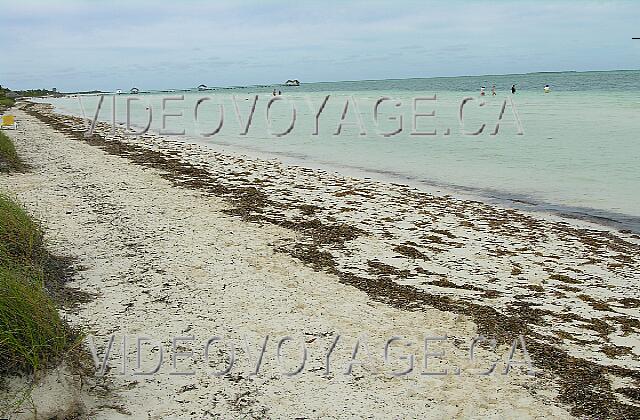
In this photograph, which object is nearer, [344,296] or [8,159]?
[344,296]

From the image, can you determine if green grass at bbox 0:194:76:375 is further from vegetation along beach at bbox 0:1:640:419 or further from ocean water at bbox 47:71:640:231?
ocean water at bbox 47:71:640:231

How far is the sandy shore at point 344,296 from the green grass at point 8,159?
3.81 feet

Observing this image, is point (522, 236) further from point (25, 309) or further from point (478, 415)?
point (25, 309)

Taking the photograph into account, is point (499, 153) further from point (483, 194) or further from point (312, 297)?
point (312, 297)

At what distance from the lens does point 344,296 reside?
17.8 feet

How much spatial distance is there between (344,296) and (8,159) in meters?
9.42

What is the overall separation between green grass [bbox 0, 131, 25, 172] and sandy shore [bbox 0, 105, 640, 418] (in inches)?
45.7

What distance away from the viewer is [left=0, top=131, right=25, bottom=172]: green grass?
11.3m

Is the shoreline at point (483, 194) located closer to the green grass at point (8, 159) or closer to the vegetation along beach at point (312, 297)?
the vegetation along beach at point (312, 297)

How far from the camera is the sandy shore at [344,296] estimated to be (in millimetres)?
3715

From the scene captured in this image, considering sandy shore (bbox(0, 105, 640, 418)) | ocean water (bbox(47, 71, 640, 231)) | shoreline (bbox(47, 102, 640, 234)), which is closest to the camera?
sandy shore (bbox(0, 105, 640, 418))

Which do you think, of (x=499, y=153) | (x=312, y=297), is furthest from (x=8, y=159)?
(x=499, y=153)

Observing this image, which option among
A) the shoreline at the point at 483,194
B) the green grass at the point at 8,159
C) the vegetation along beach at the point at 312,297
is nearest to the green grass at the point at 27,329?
the vegetation along beach at the point at 312,297

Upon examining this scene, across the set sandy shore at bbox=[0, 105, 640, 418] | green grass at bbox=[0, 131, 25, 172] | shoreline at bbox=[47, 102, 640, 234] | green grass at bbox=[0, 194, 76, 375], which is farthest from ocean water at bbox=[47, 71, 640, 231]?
green grass at bbox=[0, 194, 76, 375]
